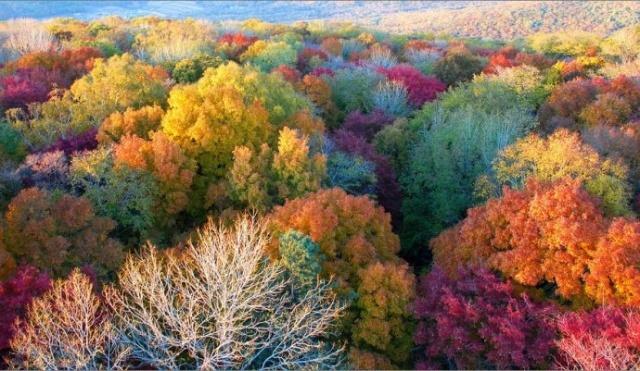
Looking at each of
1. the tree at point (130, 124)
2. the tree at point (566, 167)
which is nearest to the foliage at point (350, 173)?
the tree at point (566, 167)

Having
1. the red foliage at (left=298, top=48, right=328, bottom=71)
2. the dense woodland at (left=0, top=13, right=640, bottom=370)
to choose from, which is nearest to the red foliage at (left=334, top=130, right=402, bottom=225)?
the dense woodland at (left=0, top=13, right=640, bottom=370)

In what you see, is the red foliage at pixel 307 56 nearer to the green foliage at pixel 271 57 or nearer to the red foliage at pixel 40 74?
the green foliage at pixel 271 57

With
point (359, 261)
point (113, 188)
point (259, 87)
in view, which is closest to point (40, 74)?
point (259, 87)

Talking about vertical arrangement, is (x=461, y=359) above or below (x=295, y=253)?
below

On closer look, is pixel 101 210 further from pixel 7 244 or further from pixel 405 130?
pixel 405 130

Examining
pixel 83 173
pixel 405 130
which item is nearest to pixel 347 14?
pixel 405 130
